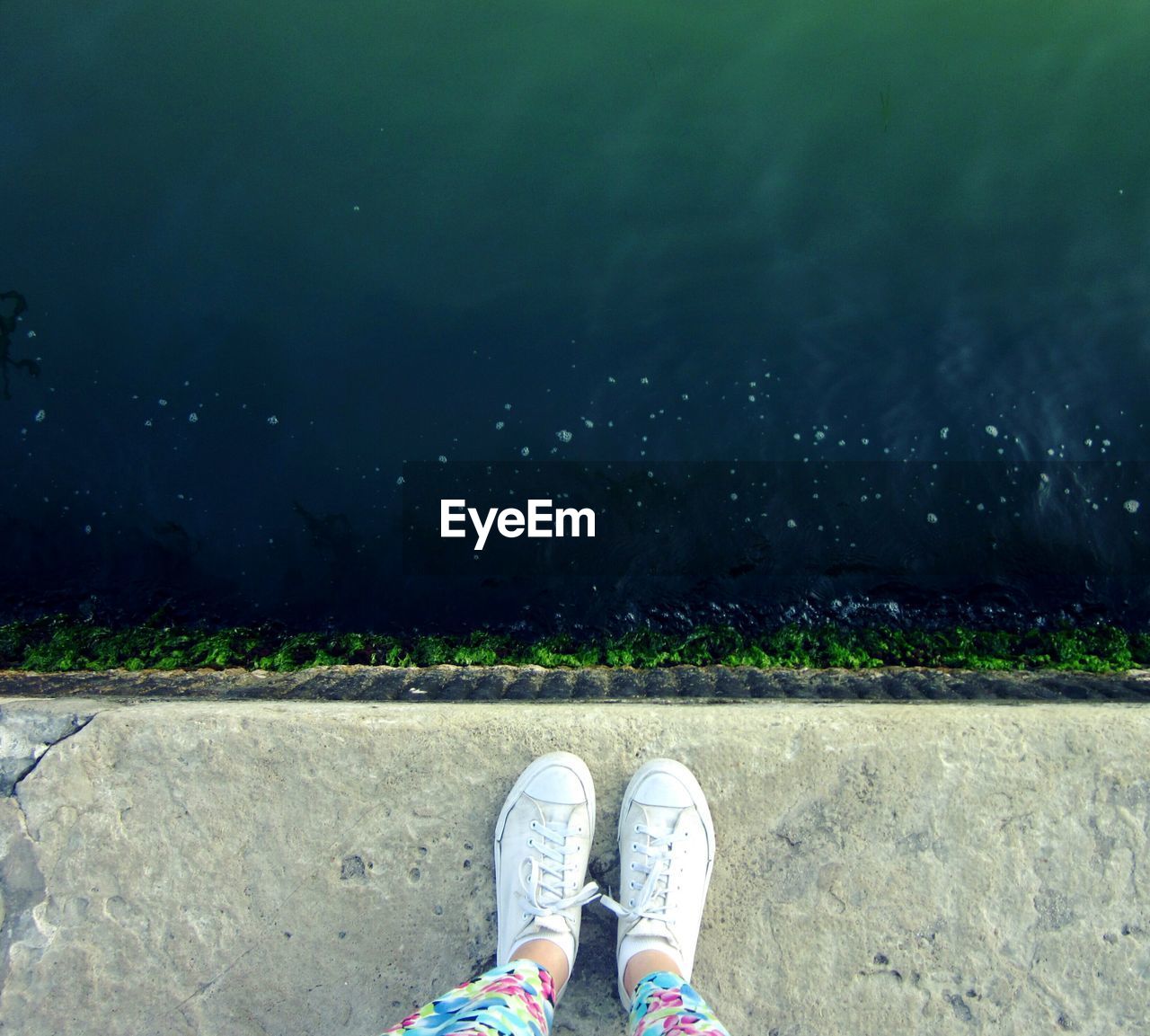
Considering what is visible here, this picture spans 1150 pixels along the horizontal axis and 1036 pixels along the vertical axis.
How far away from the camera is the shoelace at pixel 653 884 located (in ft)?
6.68

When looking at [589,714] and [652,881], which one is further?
[589,714]

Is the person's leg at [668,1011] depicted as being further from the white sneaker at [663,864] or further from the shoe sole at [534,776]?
the shoe sole at [534,776]

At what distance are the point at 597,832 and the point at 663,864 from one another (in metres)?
0.25

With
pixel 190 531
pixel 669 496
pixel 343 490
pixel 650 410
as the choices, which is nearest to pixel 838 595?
pixel 669 496

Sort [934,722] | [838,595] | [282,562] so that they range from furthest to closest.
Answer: [282,562]
[838,595]
[934,722]

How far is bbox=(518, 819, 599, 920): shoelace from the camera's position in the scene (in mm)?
2029

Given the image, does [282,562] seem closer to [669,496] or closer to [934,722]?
[669,496]

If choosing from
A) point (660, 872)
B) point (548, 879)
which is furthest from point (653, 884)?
point (548, 879)

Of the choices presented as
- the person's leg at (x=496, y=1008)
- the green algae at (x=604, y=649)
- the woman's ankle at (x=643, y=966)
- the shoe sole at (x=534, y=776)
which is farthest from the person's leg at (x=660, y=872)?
the green algae at (x=604, y=649)

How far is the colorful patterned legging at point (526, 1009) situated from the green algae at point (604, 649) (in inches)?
47.3

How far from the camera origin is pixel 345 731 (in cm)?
220

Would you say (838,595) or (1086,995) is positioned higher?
(838,595)

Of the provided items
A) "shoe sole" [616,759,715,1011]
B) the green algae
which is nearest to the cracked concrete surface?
"shoe sole" [616,759,715,1011]

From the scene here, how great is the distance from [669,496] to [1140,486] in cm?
211
